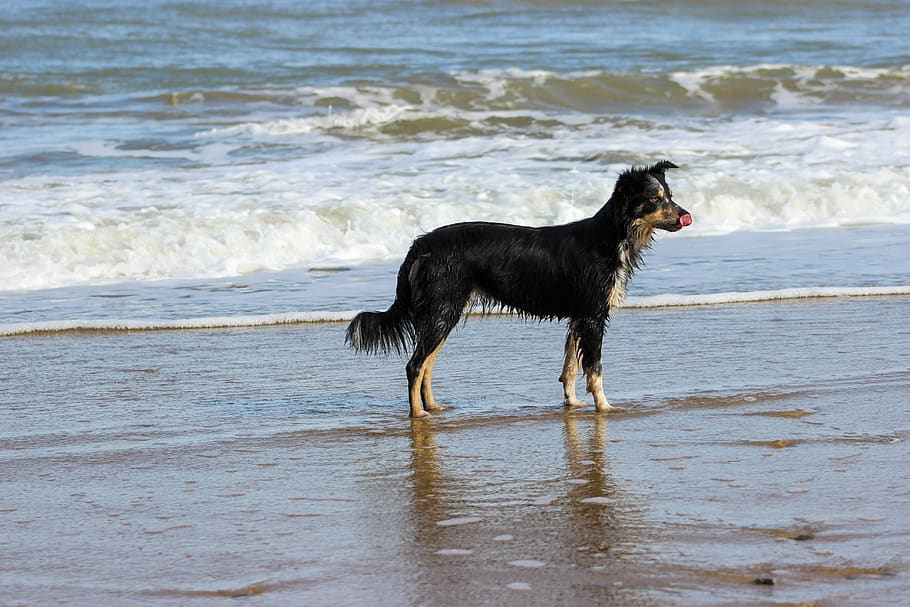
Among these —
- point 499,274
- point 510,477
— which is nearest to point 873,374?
point 499,274

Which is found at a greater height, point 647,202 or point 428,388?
point 647,202

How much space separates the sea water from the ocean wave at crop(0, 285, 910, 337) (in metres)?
0.03

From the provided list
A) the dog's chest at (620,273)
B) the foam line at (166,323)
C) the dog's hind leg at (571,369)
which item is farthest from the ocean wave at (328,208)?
the dog's chest at (620,273)

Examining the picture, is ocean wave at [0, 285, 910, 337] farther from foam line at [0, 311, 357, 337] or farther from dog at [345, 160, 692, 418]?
dog at [345, 160, 692, 418]

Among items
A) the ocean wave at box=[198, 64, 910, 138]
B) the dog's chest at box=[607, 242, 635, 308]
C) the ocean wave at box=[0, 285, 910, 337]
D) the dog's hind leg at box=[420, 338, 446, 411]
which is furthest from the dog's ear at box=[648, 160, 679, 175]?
the ocean wave at box=[198, 64, 910, 138]

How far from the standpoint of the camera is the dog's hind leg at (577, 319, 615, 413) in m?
6.35

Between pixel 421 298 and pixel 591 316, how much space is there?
0.87m

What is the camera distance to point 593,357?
6.36 m


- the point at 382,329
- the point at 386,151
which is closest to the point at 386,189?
the point at 386,151

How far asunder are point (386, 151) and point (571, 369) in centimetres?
1050

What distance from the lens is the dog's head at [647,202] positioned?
6238 millimetres

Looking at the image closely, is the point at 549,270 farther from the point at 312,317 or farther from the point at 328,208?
the point at 328,208

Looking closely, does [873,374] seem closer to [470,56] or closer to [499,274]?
[499,274]

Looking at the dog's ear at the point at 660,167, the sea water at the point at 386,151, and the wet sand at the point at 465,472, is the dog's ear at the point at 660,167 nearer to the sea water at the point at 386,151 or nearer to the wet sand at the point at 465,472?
the wet sand at the point at 465,472
